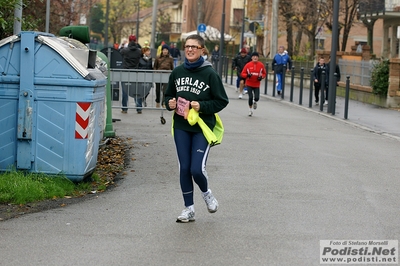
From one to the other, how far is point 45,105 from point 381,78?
19.6 metres

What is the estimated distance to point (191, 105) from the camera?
8.01m

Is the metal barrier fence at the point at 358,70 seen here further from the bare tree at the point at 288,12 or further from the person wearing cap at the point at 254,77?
the bare tree at the point at 288,12

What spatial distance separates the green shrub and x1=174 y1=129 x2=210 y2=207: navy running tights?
20.4 meters

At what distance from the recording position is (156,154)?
13578mm

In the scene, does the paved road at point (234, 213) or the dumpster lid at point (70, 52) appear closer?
the paved road at point (234, 213)

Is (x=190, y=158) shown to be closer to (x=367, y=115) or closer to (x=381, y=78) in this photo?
(x=367, y=115)

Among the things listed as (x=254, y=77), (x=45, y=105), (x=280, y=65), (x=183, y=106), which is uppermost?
(x=280, y=65)

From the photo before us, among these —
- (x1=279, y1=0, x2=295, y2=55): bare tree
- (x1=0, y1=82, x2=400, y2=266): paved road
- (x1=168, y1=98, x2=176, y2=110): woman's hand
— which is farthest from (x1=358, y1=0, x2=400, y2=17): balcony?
(x1=168, y1=98, x2=176, y2=110): woman's hand

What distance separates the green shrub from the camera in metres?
27.8

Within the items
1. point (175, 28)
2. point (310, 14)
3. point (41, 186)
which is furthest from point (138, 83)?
point (175, 28)

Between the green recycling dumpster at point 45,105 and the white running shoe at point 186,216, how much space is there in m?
1.99

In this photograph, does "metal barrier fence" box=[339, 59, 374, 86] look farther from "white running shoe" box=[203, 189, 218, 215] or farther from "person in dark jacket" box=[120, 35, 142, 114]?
"white running shoe" box=[203, 189, 218, 215]

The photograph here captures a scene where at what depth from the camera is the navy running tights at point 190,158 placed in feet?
26.7

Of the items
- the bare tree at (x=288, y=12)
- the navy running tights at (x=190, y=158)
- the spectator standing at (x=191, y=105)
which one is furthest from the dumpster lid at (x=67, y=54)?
the bare tree at (x=288, y=12)
